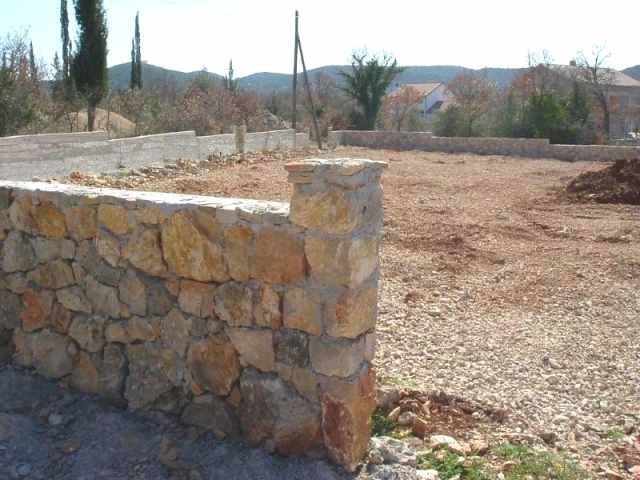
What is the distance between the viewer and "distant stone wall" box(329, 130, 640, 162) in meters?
18.6

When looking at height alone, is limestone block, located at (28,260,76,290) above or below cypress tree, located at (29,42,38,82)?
below

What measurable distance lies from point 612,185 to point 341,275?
11122mm

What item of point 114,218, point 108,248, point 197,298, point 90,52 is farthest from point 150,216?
point 90,52

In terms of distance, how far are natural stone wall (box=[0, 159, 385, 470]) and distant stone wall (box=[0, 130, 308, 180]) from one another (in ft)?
23.0

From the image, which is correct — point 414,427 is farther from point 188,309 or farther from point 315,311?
point 188,309

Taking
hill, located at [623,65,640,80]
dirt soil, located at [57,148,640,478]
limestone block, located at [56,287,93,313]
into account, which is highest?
hill, located at [623,65,640,80]

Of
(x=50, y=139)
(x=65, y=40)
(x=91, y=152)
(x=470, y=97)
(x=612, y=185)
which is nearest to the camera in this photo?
(x=50, y=139)

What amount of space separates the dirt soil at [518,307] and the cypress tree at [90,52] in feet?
30.3

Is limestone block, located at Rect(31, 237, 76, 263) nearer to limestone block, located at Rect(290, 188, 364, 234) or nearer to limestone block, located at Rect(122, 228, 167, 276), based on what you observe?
limestone block, located at Rect(122, 228, 167, 276)

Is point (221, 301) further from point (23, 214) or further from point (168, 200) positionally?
point (23, 214)

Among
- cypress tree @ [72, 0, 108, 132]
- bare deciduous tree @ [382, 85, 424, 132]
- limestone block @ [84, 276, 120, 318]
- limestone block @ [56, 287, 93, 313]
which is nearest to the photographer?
limestone block @ [84, 276, 120, 318]

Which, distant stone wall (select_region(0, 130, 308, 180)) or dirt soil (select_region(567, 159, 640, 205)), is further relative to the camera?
dirt soil (select_region(567, 159, 640, 205))

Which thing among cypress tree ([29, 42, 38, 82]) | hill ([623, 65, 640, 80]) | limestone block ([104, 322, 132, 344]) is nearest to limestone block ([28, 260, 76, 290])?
limestone block ([104, 322, 132, 344])

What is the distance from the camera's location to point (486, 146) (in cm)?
2058
